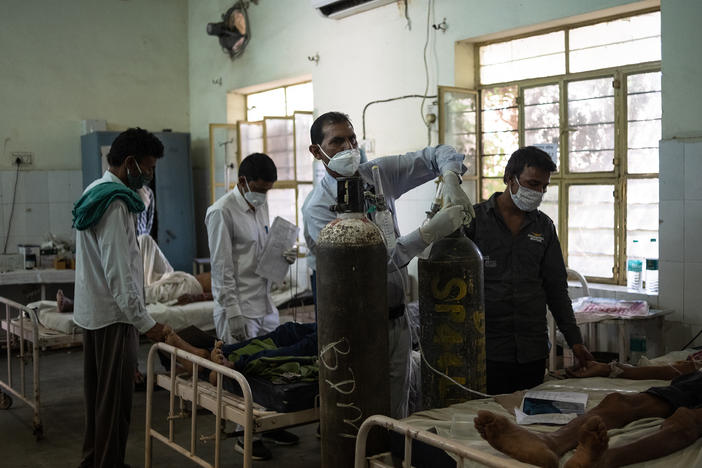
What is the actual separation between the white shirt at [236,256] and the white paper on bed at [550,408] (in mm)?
1860

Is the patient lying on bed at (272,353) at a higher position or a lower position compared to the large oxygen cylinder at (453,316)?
lower

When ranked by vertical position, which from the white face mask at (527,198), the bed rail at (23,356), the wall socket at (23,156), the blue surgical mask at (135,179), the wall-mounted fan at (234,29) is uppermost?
the wall-mounted fan at (234,29)

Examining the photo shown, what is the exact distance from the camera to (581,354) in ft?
10.9

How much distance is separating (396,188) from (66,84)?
6.56 metres

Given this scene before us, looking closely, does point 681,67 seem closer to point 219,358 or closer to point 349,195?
point 349,195

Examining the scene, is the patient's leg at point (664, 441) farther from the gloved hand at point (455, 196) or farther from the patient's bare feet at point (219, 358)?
the patient's bare feet at point (219, 358)

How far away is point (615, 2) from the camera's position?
15.9ft

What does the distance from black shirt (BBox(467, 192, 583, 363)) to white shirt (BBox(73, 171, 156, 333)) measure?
5.22ft

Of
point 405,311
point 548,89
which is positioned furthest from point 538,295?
point 548,89

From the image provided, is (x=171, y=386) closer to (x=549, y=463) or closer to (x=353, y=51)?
(x=549, y=463)

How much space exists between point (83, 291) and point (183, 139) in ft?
17.6

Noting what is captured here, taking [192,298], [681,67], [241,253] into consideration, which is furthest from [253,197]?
[681,67]

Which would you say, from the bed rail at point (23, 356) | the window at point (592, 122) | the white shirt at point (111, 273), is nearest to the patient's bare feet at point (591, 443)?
the white shirt at point (111, 273)

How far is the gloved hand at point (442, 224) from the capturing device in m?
2.48
